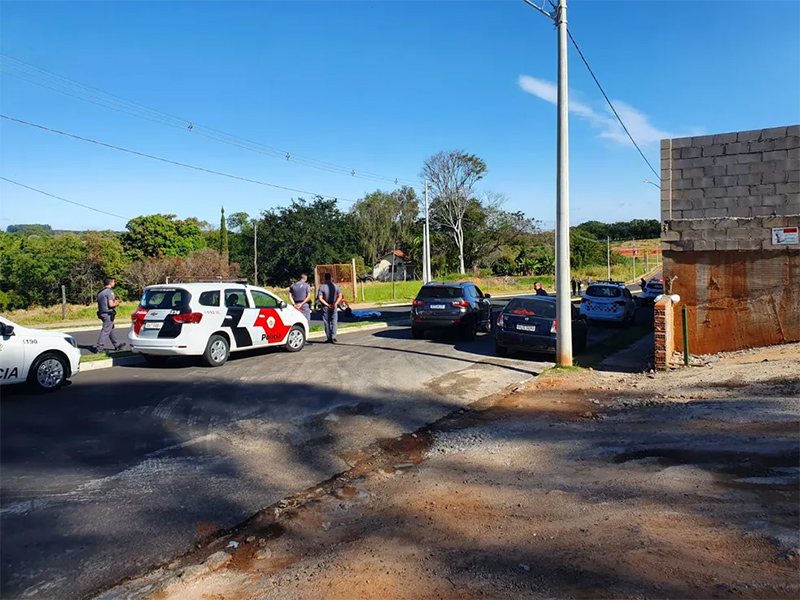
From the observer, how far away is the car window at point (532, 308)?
1404 cm

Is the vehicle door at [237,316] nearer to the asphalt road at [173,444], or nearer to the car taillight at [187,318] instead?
the asphalt road at [173,444]

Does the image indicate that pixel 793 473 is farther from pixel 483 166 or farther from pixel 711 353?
pixel 483 166

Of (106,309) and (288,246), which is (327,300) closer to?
(106,309)

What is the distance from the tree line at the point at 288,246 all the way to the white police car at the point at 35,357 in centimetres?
3126

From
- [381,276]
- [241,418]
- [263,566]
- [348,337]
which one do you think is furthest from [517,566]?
[381,276]

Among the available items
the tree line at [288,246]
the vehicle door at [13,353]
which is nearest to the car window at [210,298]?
the vehicle door at [13,353]

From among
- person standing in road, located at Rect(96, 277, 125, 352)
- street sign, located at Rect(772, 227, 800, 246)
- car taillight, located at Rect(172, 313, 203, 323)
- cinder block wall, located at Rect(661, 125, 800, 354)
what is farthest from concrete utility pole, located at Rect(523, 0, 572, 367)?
person standing in road, located at Rect(96, 277, 125, 352)

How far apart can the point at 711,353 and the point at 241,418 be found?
999 cm

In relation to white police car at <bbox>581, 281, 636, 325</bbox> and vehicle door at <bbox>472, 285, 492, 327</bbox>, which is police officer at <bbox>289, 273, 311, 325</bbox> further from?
white police car at <bbox>581, 281, 636, 325</bbox>

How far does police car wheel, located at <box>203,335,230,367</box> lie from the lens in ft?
39.1

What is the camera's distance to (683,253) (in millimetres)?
13195

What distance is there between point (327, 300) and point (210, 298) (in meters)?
3.93

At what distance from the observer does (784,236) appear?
12008 mm

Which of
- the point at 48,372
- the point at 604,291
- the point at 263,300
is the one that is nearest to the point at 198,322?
the point at 263,300
